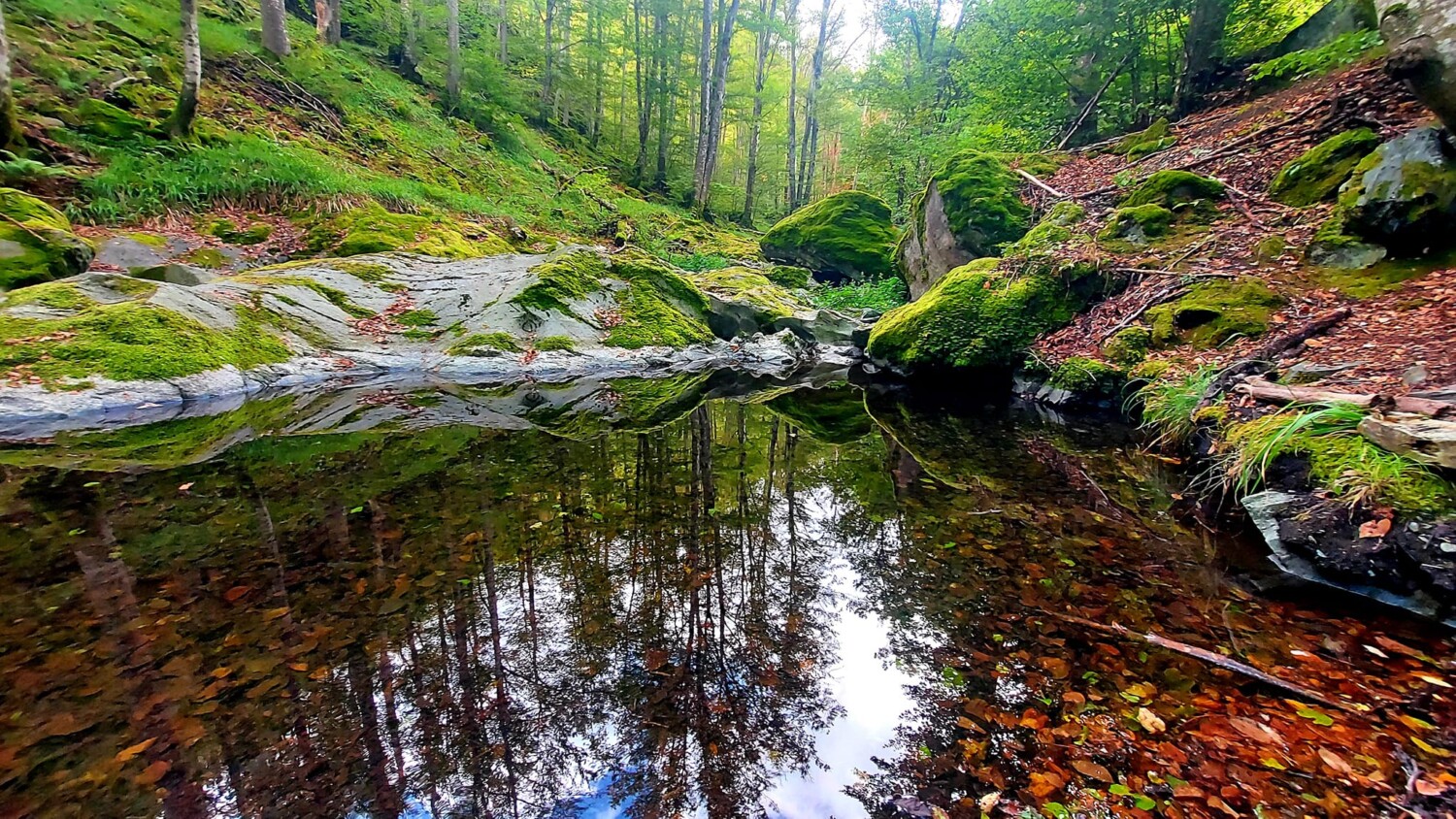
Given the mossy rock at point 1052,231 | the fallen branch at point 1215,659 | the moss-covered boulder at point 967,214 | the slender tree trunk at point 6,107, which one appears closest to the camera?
the fallen branch at point 1215,659

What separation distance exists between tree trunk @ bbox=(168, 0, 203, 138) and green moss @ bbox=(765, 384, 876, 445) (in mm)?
10858

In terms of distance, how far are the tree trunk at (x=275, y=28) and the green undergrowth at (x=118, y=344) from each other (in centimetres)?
1083

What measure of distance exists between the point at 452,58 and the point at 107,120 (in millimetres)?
10911

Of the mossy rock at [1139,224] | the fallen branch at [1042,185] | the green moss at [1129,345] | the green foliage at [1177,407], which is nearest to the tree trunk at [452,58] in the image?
the fallen branch at [1042,185]

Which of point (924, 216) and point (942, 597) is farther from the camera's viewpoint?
point (924, 216)

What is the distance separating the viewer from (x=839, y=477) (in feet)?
17.0

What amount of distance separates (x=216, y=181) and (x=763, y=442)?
10.5m

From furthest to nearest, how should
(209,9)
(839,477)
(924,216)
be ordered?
(209,9)
(924,216)
(839,477)

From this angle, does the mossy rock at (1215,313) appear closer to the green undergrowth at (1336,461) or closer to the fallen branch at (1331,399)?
the fallen branch at (1331,399)

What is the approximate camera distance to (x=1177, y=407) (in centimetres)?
505

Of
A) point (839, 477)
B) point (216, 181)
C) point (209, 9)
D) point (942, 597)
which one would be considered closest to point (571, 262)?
point (216, 181)

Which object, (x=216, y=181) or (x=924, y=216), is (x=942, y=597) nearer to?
(x=924, y=216)

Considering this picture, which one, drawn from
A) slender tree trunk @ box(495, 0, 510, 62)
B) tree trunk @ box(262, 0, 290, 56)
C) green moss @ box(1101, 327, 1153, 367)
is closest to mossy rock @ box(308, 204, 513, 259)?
tree trunk @ box(262, 0, 290, 56)

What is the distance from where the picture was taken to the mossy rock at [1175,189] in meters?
8.22
